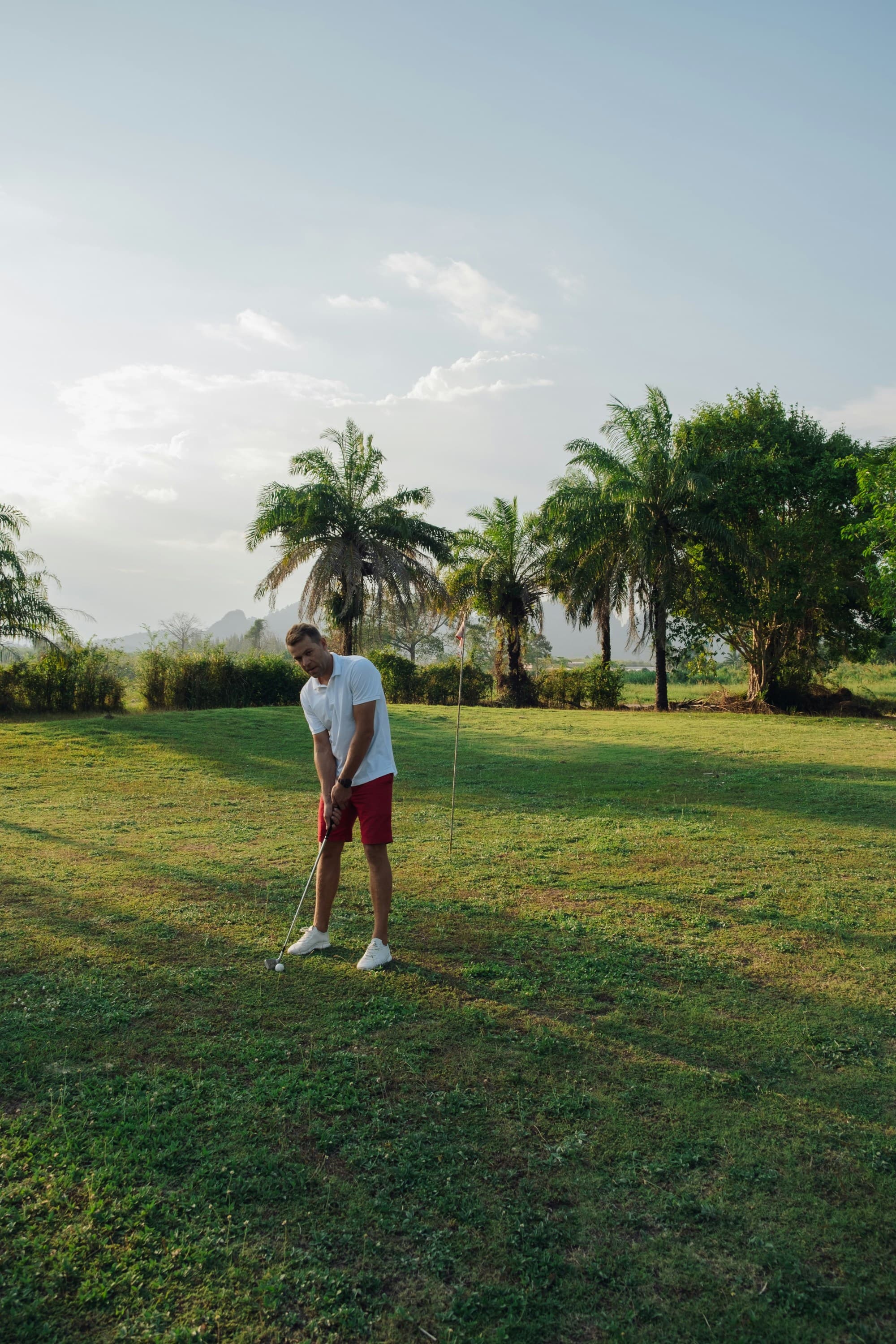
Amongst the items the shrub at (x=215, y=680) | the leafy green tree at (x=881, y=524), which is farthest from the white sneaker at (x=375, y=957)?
the shrub at (x=215, y=680)

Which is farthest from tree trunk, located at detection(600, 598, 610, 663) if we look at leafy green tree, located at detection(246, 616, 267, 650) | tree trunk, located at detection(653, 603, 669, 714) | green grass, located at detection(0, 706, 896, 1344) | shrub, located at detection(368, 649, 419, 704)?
leafy green tree, located at detection(246, 616, 267, 650)

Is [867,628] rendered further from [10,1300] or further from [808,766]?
[10,1300]

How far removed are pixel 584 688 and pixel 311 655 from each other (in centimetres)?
2314

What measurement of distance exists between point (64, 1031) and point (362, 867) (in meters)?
3.48

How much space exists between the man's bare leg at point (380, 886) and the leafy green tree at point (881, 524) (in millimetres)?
16771

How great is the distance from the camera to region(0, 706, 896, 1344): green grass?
2.54 meters

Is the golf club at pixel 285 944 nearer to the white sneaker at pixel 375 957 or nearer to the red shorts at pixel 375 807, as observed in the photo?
the red shorts at pixel 375 807

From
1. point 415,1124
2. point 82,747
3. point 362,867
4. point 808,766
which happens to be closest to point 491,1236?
point 415,1124

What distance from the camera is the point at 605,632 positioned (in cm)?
2836

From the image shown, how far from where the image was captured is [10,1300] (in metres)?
2.47

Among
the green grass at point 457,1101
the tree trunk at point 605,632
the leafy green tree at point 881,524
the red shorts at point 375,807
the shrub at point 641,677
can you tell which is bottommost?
the green grass at point 457,1101

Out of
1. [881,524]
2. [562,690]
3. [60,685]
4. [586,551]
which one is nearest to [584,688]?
[562,690]

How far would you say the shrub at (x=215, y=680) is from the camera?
2288 cm

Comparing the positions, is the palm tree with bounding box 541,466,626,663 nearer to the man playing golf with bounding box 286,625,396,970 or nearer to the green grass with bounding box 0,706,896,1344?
the green grass with bounding box 0,706,896,1344
